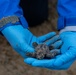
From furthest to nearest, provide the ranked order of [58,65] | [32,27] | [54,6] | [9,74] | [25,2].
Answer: [54,6] < [32,27] < [25,2] < [9,74] < [58,65]

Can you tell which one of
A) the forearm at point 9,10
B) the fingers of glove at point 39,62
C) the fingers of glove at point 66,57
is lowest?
the fingers of glove at point 66,57

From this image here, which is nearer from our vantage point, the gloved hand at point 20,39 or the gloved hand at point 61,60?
the gloved hand at point 61,60

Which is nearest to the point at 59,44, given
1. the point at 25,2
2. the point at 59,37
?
the point at 59,37

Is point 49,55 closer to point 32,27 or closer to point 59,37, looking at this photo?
point 59,37

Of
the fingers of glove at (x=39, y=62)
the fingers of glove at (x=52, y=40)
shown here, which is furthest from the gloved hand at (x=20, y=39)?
the fingers of glove at (x=39, y=62)

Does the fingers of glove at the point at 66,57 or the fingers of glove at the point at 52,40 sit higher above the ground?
the fingers of glove at the point at 52,40

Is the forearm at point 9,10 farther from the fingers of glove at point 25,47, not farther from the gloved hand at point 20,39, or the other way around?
the fingers of glove at point 25,47

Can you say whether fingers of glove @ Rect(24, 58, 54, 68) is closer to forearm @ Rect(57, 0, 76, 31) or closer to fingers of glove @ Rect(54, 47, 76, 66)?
fingers of glove @ Rect(54, 47, 76, 66)
